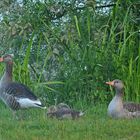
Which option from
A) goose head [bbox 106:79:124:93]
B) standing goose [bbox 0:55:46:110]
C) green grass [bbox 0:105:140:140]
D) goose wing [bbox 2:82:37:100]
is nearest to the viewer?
green grass [bbox 0:105:140:140]

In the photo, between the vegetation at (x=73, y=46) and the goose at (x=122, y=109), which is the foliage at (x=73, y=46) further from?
the goose at (x=122, y=109)

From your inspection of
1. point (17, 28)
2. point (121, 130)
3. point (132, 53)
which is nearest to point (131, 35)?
point (132, 53)

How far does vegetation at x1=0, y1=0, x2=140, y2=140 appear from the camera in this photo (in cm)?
1527

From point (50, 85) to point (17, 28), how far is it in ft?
4.95

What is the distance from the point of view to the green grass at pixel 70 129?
401 inches

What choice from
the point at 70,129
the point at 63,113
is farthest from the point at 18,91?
the point at 70,129

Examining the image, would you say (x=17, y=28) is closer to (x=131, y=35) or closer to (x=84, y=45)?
(x=84, y=45)

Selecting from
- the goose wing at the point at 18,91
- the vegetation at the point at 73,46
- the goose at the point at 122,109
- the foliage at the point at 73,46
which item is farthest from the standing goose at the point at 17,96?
the foliage at the point at 73,46

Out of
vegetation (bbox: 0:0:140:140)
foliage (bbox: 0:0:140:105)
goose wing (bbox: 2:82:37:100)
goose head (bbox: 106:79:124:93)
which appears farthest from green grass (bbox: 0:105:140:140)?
foliage (bbox: 0:0:140:105)

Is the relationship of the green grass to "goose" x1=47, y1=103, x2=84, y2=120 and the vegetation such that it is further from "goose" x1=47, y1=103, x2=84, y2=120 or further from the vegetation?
the vegetation

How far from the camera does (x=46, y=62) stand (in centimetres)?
1599

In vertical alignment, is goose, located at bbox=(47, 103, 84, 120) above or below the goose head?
below

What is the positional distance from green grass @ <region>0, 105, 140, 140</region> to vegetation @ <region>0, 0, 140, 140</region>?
9.60 ft

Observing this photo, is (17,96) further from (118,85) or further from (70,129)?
(70,129)
